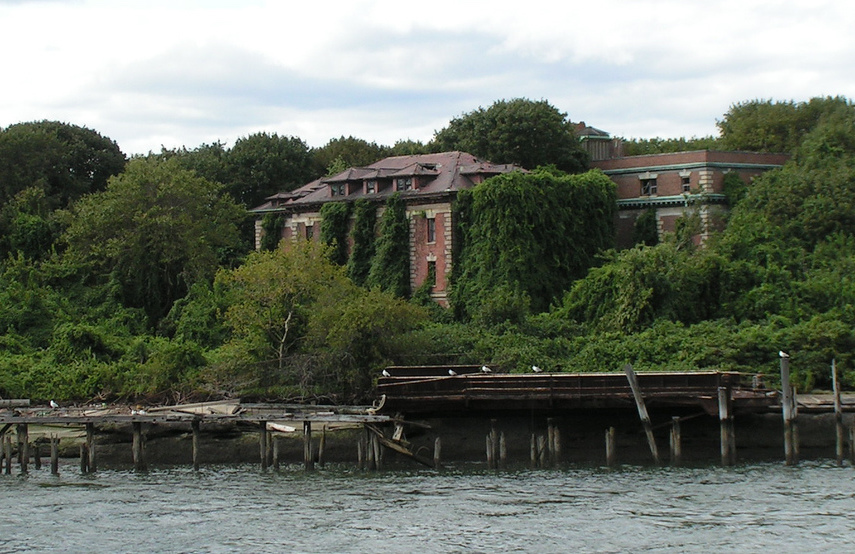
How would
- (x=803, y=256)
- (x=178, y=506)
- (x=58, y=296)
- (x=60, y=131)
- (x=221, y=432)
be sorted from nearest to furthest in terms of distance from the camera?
(x=178, y=506), (x=221, y=432), (x=803, y=256), (x=58, y=296), (x=60, y=131)

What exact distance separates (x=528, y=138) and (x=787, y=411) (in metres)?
42.7

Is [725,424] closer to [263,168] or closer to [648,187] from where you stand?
[648,187]

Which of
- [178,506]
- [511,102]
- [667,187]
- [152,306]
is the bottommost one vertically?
[178,506]

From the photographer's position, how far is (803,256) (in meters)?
70.9

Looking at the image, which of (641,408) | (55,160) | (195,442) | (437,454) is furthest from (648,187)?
(55,160)

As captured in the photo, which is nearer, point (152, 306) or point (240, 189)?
point (152, 306)

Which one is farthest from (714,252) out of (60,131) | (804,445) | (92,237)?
(60,131)

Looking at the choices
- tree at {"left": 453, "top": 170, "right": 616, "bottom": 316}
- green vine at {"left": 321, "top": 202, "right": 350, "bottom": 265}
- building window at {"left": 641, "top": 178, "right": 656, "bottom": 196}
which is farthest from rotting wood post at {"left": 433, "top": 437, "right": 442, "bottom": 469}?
building window at {"left": 641, "top": 178, "right": 656, "bottom": 196}

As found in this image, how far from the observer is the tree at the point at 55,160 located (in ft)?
301

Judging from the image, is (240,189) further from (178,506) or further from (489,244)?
(178,506)

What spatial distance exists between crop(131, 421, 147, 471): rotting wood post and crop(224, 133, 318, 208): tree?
49737 millimetres

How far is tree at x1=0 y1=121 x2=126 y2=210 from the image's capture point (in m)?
91.7

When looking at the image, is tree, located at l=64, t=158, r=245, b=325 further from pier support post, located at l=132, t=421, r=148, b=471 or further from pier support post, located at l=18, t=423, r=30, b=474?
pier support post, located at l=132, t=421, r=148, b=471

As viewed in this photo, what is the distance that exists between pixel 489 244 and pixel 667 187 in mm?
13459
